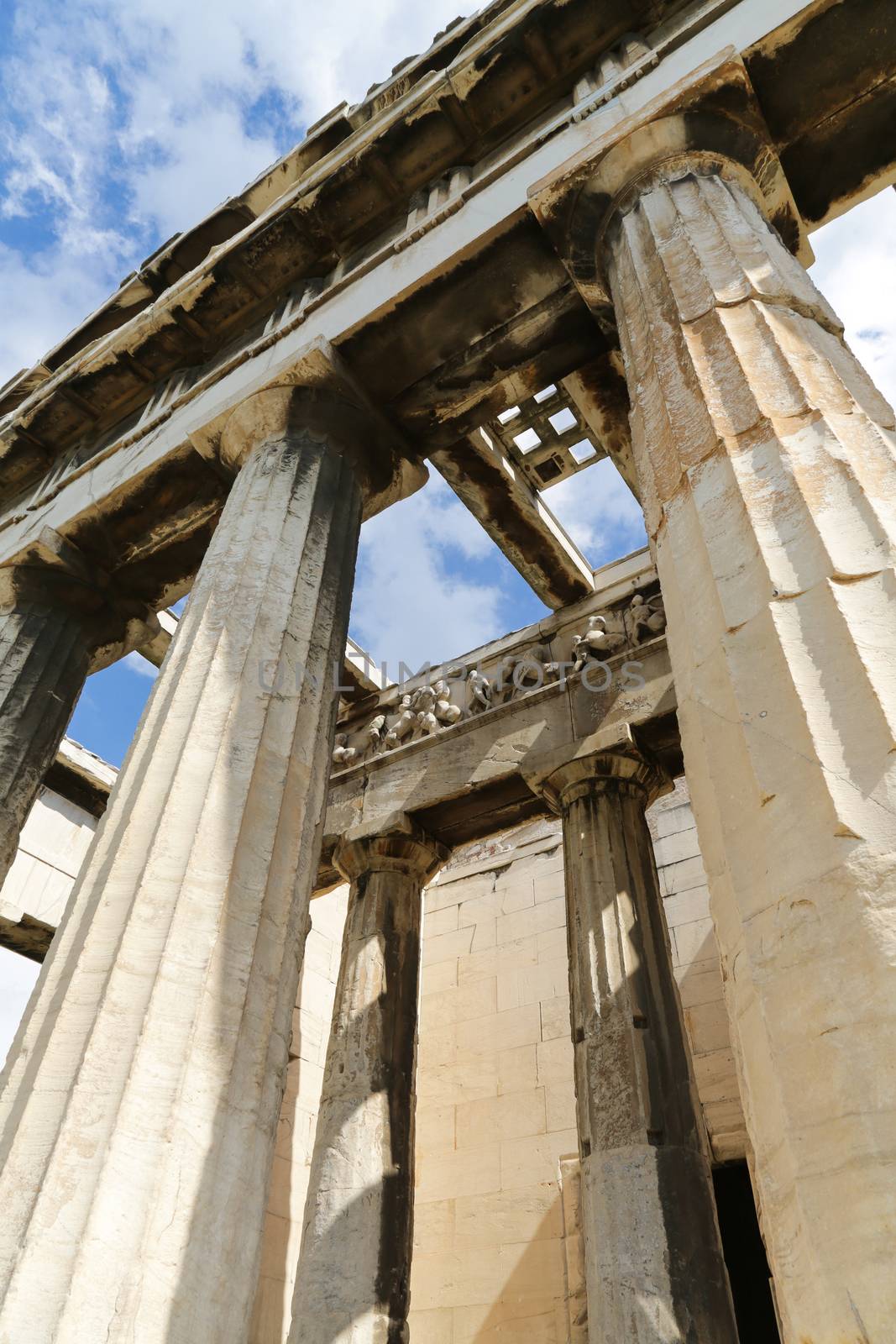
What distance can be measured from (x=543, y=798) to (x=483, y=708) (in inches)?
52.0

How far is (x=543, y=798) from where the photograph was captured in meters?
8.84

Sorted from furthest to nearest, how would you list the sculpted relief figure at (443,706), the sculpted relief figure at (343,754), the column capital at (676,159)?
the sculpted relief figure at (343,754)
the sculpted relief figure at (443,706)
the column capital at (676,159)

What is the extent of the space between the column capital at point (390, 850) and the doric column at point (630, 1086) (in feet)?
4.86

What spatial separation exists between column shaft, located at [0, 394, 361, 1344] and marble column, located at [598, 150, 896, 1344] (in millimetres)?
2071

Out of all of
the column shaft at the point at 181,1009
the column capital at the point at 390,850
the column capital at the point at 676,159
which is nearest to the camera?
the column shaft at the point at 181,1009

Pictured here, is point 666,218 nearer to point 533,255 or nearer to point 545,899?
point 533,255

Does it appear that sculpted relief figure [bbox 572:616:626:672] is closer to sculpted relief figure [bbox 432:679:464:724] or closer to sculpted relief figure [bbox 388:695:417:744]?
sculpted relief figure [bbox 432:679:464:724]

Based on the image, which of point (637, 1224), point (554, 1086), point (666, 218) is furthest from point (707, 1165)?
point (666, 218)

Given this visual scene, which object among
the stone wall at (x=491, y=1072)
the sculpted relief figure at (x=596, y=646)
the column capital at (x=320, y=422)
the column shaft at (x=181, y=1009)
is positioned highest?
the sculpted relief figure at (x=596, y=646)

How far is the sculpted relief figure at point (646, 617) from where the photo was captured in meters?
8.97

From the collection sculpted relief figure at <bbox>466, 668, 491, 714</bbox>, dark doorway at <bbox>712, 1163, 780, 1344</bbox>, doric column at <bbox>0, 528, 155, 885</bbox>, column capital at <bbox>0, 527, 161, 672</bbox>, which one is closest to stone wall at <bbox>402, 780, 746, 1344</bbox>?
dark doorway at <bbox>712, 1163, 780, 1344</bbox>

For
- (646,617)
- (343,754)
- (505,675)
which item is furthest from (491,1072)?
(646,617)

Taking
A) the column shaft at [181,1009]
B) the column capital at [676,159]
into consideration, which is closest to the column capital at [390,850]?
the column shaft at [181,1009]

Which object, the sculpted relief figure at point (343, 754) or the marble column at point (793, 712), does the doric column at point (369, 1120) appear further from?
the marble column at point (793, 712)
